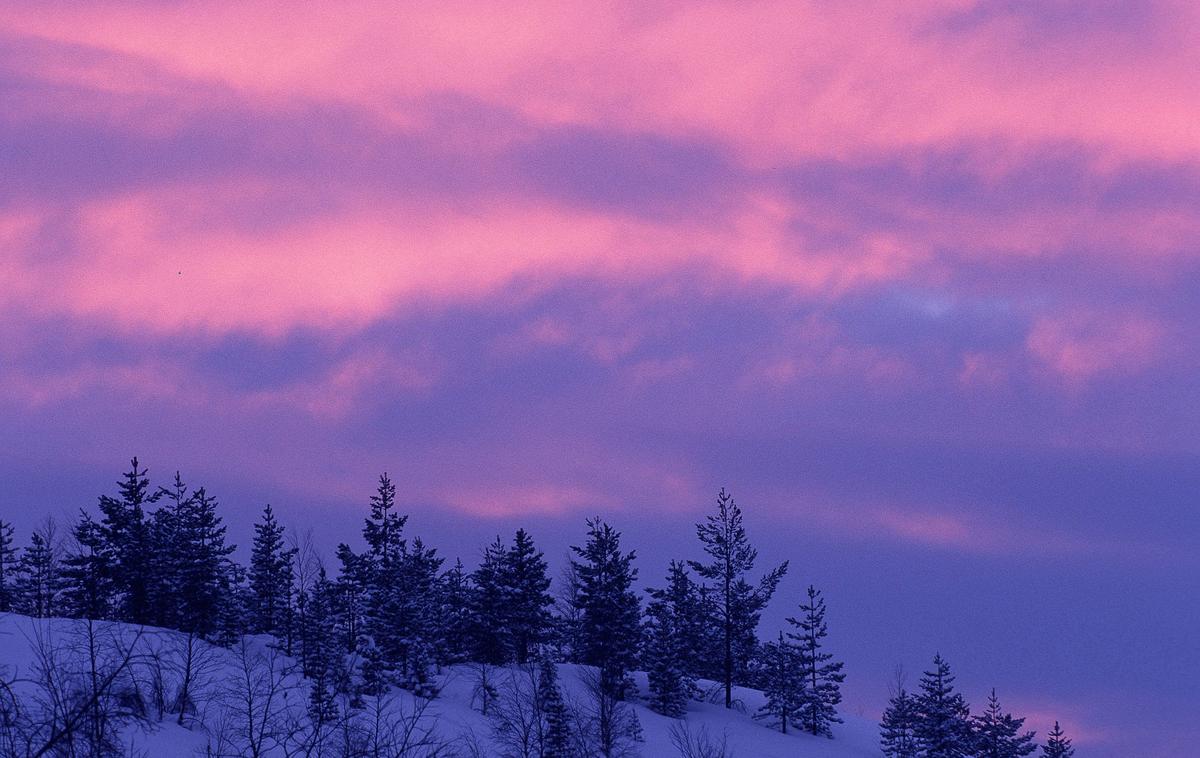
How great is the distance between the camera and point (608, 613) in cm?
8919

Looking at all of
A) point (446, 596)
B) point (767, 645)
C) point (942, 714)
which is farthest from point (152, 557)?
point (942, 714)

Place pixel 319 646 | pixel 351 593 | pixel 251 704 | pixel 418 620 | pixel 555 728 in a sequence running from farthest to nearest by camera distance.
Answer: pixel 351 593 → pixel 418 620 → pixel 319 646 → pixel 555 728 → pixel 251 704

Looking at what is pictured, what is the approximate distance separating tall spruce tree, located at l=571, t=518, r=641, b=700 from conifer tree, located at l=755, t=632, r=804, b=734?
1162 centimetres

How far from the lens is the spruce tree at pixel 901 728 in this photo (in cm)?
8225

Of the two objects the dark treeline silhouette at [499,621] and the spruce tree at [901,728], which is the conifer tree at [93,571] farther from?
the spruce tree at [901,728]

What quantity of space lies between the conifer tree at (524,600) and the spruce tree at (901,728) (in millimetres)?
28665

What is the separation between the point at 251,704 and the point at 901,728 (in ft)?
184

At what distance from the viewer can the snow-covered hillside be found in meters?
53.9

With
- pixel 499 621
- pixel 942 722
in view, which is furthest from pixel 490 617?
pixel 942 722

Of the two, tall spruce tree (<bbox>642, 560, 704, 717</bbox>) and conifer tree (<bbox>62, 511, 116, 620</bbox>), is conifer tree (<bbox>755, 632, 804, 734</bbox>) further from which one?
conifer tree (<bbox>62, 511, 116, 620</bbox>)

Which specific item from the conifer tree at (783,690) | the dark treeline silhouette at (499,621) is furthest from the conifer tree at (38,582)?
the conifer tree at (783,690)

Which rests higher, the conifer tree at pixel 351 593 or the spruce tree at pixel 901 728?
the conifer tree at pixel 351 593

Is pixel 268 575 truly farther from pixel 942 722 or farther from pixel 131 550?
pixel 942 722

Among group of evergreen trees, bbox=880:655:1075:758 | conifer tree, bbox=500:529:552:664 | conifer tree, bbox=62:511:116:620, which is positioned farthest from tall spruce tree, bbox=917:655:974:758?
conifer tree, bbox=62:511:116:620
